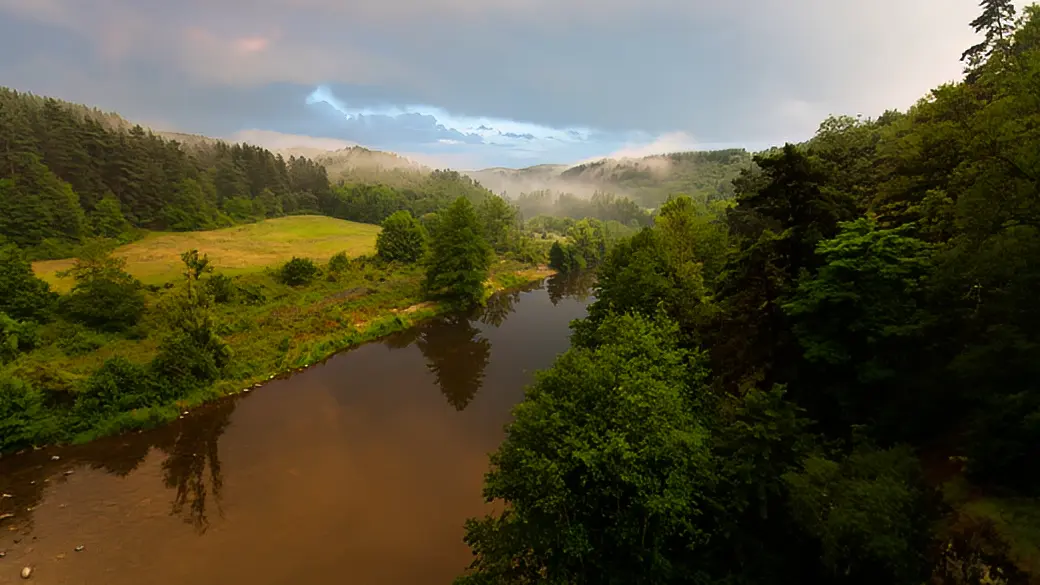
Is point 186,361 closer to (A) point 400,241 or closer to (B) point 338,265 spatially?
(B) point 338,265

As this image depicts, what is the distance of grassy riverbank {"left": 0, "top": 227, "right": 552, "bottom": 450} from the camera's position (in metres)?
23.2

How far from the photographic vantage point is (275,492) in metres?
19.5

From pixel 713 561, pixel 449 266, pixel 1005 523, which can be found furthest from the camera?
pixel 449 266

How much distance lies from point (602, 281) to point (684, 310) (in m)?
8.79

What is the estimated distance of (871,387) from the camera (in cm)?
1246

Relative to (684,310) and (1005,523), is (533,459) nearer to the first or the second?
(1005,523)

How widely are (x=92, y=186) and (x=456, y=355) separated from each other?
69901 mm

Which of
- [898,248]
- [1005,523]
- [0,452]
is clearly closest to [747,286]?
[898,248]

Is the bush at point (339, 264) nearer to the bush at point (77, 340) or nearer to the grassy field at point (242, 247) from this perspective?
the grassy field at point (242, 247)

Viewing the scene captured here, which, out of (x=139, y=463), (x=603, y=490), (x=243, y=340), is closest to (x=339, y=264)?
(x=243, y=340)

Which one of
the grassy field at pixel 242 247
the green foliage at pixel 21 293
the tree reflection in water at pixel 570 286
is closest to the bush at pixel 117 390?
the green foliage at pixel 21 293

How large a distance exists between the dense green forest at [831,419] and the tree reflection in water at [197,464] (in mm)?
13398

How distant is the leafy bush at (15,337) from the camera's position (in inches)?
1033

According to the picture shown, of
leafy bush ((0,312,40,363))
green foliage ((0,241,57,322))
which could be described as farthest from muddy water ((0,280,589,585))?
green foliage ((0,241,57,322))
